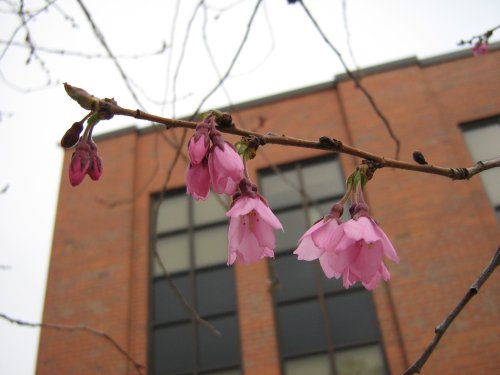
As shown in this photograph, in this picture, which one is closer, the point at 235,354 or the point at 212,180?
the point at 212,180

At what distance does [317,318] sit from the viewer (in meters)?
6.64

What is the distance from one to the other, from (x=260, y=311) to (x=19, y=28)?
484 cm

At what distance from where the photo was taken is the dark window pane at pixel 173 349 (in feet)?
22.4

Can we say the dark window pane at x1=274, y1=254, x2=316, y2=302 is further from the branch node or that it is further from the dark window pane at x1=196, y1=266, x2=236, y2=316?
the branch node

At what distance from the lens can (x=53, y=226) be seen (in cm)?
842

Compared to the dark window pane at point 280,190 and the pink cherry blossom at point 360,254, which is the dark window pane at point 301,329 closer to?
the dark window pane at point 280,190

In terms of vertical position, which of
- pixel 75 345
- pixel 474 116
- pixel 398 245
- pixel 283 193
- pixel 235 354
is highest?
pixel 474 116

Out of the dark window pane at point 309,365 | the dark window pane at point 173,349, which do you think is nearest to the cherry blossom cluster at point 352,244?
the dark window pane at point 309,365

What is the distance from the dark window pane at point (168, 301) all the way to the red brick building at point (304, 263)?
0.02m

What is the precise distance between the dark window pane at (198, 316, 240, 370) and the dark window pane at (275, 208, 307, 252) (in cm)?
126

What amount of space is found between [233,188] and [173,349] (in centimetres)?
634

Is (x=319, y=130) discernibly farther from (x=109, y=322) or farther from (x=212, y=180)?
(x=212, y=180)

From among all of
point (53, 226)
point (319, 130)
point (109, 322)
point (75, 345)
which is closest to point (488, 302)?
point (319, 130)

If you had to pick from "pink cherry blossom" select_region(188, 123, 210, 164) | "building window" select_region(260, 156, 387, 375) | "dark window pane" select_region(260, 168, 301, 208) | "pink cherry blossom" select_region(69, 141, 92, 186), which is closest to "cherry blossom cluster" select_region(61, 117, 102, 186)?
"pink cherry blossom" select_region(69, 141, 92, 186)
